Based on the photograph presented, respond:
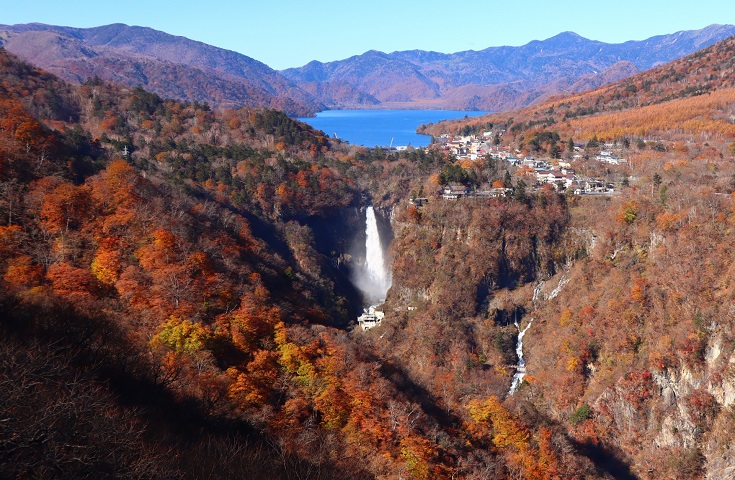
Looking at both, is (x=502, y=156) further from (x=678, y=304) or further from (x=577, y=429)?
(x=577, y=429)

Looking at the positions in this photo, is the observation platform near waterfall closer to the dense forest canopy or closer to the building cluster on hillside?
the dense forest canopy

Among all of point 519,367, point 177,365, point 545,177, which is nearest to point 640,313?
point 519,367

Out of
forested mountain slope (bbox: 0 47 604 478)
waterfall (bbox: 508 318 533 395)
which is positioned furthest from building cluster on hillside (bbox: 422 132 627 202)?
forested mountain slope (bbox: 0 47 604 478)

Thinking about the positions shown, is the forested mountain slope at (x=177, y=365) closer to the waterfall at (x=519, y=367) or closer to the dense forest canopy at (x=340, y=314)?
the dense forest canopy at (x=340, y=314)

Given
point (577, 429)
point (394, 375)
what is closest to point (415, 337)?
point (577, 429)

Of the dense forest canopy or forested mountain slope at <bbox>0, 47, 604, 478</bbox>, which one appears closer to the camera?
forested mountain slope at <bbox>0, 47, 604, 478</bbox>
